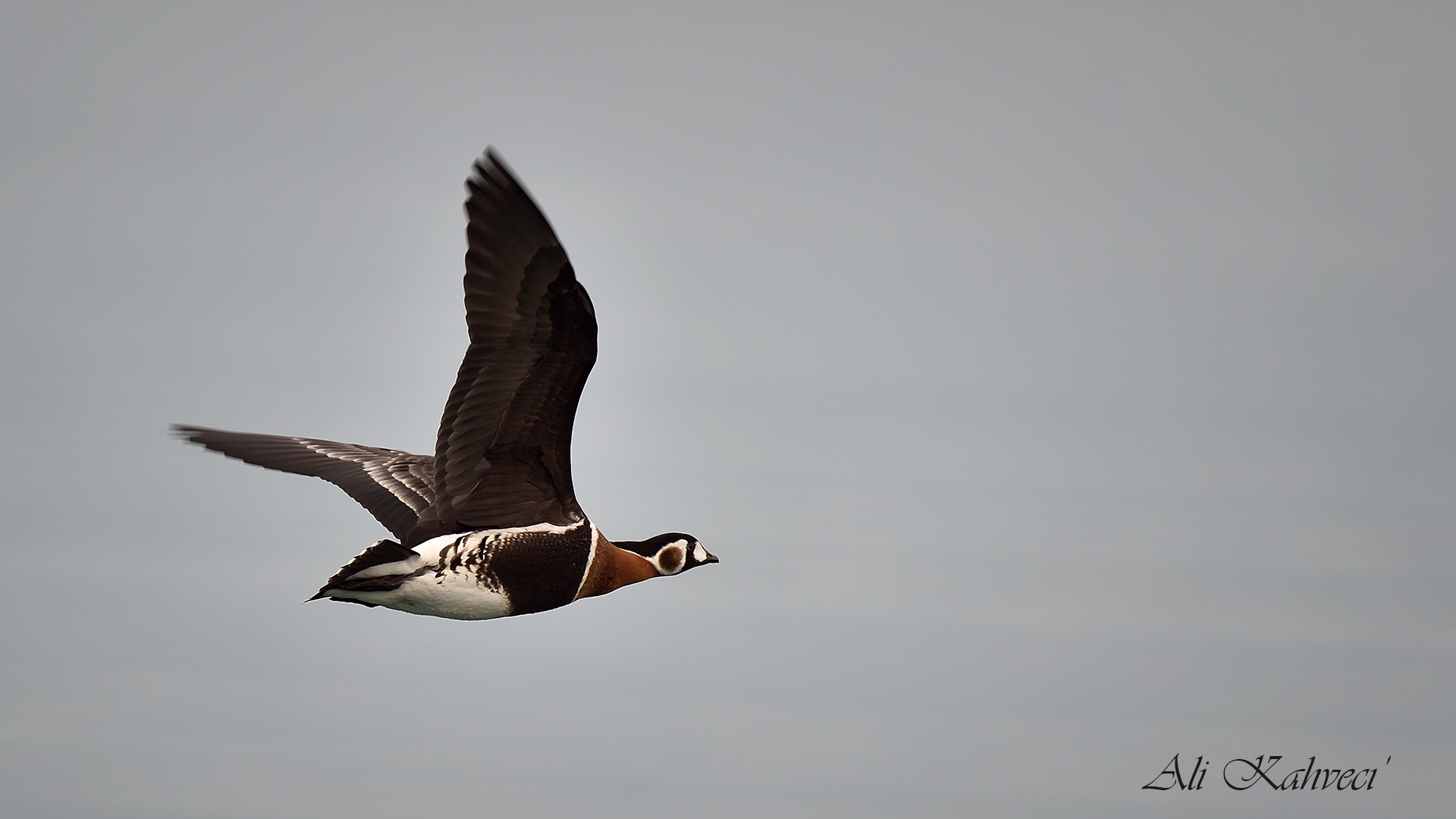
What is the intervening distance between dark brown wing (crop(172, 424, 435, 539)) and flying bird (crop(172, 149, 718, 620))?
0.22 ft

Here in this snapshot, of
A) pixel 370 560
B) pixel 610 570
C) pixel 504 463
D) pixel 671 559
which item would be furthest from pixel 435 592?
pixel 671 559

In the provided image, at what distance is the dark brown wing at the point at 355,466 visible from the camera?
17.0 m

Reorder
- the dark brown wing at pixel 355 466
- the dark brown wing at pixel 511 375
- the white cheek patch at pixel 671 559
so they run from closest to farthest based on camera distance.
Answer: the dark brown wing at pixel 511 375 < the dark brown wing at pixel 355 466 < the white cheek patch at pixel 671 559

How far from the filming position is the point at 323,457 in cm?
1844

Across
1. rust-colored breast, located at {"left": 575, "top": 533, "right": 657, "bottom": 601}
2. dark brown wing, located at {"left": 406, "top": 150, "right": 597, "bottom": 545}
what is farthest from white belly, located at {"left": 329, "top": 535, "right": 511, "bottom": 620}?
rust-colored breast, located at {"left": 575, "top": 533, "right": 657, "bottom": 601}

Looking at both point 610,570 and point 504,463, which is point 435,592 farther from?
point 610,570

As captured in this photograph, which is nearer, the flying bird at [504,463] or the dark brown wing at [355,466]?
the flying bird at [504,463]

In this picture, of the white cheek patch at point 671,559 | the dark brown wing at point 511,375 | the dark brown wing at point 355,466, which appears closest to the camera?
the dark brown wing at point 511,375

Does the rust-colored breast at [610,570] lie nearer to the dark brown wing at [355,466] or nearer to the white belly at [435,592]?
the white belly at [435,592]

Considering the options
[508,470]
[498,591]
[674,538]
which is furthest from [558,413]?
[674,538]

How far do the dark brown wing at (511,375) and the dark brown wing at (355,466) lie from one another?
3.39 feet

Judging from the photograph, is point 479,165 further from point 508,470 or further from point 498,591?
point 498,591

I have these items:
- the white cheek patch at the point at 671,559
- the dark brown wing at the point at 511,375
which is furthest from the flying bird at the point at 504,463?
the white cheek patch at the point at 671,559

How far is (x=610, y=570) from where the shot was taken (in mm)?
16766
